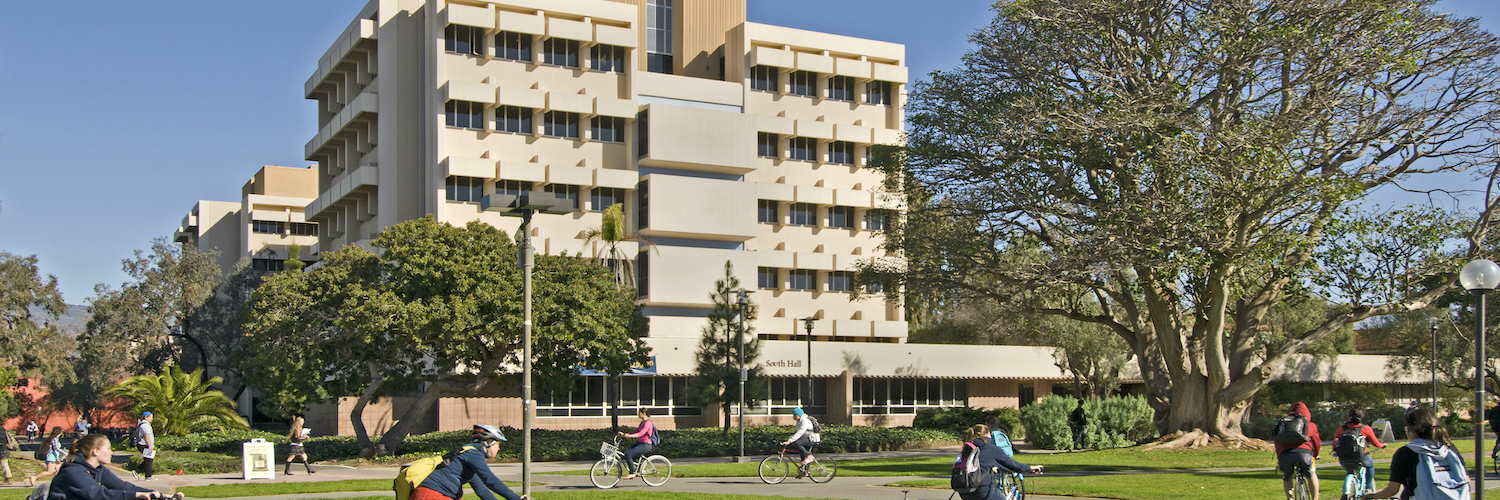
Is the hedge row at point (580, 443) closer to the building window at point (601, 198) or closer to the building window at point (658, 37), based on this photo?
the building window at point (601, 198)

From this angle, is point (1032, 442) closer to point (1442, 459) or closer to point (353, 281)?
point (353, 281)

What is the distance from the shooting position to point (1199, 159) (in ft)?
95.9

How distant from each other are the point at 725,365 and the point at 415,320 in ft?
39.7

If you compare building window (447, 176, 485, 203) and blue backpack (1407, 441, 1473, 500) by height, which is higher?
building window (447, 176, 485, 203)

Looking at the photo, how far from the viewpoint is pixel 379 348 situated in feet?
116

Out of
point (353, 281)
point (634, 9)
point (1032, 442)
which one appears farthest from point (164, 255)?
point (1032, 442)

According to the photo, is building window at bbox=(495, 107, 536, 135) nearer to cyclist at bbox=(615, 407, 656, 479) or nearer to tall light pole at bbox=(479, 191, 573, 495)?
cyclist at bbox=(615, 407, 656, 479)

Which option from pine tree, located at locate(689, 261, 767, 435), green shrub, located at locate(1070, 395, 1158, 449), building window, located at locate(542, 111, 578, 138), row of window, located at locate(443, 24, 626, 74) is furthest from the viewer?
building window, located at locate(542, 111, 578, 138)

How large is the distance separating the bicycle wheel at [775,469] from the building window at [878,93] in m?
44.0

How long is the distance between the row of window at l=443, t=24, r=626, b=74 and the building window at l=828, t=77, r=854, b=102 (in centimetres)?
1181

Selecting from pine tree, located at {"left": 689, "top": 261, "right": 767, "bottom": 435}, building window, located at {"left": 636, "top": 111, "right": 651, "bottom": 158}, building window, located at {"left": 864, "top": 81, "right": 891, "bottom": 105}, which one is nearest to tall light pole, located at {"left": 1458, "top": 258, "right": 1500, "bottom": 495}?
pine tree, located at {"left": 689, "top": 261, "right": 767, "bottom": 435}

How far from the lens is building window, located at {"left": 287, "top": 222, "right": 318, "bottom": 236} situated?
84.4 meters

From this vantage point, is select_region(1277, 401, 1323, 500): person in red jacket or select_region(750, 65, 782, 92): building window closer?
select_region(1277, 401, 1323, 500): person in red jacket

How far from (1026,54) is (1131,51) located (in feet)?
8.93
